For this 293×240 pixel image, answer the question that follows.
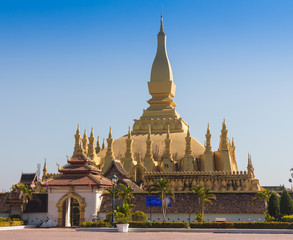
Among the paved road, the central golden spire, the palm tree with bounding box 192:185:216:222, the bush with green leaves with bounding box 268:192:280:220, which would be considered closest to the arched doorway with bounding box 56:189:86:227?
the paved road

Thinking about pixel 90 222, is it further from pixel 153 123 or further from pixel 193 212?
pixel 153 123

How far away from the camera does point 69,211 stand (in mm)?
43719

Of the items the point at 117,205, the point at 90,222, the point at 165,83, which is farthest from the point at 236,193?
the point at 165,83

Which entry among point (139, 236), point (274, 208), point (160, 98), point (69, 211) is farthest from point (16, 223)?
point (160, 98)

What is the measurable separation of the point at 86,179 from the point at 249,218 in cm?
1517

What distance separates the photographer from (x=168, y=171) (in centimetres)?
5553

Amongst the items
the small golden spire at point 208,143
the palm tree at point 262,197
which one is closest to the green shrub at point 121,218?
the palm tree at point 262,197

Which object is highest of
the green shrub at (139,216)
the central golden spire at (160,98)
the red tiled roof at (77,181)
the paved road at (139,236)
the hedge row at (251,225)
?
the central golden spire at (160,98)

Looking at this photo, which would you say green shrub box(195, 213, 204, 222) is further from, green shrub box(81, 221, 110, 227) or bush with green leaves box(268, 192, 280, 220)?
green shrub box(81, 221, 110, 227)

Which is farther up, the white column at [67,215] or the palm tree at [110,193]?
the palm tree at [110,193]

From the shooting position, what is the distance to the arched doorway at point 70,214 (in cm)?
4244

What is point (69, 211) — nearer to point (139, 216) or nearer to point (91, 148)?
point (139, 216)

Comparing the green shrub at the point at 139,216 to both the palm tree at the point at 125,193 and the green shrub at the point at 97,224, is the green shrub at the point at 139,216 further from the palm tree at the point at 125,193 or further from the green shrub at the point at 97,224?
the green shrub at the point at 97,224

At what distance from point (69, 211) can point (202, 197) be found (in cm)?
→ 1268
